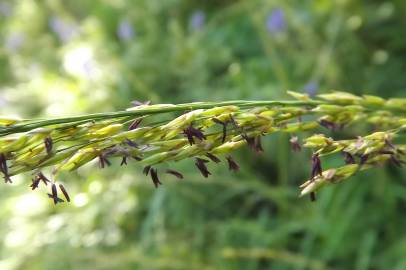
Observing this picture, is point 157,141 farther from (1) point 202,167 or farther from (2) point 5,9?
(2) point 5,9

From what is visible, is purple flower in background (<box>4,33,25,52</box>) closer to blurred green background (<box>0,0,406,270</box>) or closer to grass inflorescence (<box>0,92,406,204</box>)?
blurred green background (<box>0,0,406,270</box>)

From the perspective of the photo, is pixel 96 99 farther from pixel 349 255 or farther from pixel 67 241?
pixel 349 255

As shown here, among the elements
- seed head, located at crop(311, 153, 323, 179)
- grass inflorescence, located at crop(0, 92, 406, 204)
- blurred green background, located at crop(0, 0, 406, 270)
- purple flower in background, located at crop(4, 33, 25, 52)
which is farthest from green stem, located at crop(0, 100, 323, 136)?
purple flower in background, located at crop(4, 33, 25, 52)

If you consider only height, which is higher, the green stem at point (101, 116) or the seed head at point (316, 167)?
the green stem at point (101, 116)

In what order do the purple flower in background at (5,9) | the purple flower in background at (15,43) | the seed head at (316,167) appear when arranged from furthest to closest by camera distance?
the purple flower in background at (5,9) < the purple flower in background at (15,43) < the seed head at (316,167)

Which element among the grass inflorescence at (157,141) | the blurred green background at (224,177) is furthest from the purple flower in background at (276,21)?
the grass inflorescence at (157,141)

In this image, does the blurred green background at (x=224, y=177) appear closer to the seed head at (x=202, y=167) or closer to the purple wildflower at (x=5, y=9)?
the purple wildflower at (x=5, y=9)
